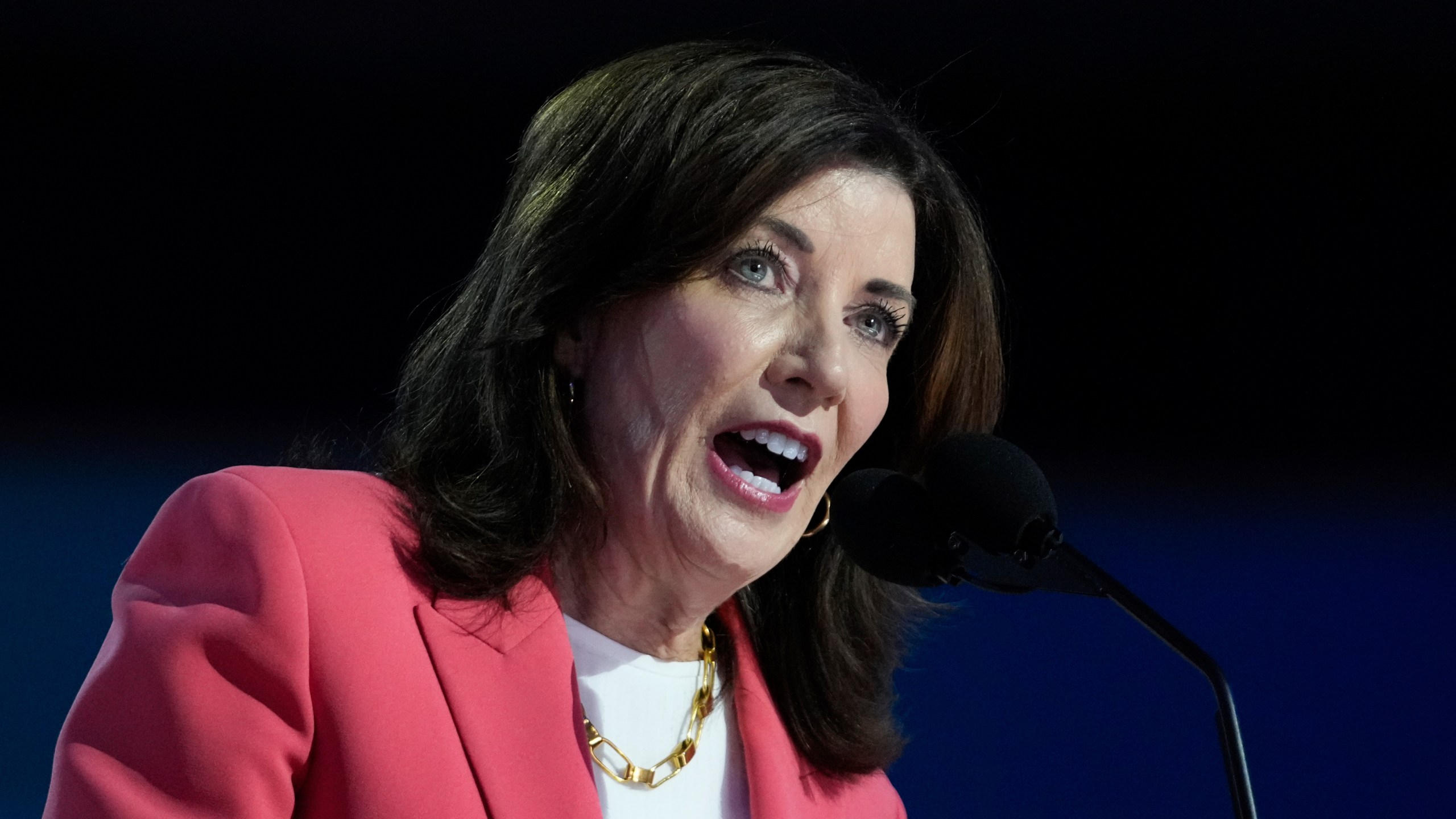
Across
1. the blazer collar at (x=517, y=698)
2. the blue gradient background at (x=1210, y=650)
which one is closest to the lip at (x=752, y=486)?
the blazer collar at (x=517, y=698)

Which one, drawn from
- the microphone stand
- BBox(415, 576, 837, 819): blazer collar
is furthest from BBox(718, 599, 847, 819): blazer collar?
the microphone stand

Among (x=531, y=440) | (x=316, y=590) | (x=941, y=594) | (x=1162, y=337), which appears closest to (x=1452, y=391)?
(x=1162, y=337)

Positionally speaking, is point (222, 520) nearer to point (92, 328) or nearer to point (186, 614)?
point (186, 614)

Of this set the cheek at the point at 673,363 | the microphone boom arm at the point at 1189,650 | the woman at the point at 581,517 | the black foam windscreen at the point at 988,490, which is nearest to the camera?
the microphone boom arm at the point at 1189,650

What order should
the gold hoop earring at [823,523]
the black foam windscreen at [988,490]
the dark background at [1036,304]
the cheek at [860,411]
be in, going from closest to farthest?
the black foam windscreen at [988,490] → the cheek at [860,411] → the gold hoop earring at [823,523] → the dark background at [1036,304]

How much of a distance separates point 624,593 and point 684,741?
19 cm

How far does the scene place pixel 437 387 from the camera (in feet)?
5.32

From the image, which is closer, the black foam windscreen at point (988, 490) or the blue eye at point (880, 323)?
the black foam windscreen at point (988, 490)

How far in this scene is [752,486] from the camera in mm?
1497

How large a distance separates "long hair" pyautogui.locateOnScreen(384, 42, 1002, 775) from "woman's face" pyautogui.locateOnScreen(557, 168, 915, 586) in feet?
0.11

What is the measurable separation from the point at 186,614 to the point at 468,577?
11.4 inches

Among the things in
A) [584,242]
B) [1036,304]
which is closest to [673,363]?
[584,242]

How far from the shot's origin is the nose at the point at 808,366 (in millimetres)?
1471

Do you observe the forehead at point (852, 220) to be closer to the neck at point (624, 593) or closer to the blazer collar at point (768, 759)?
the neck at point (624, 593)
